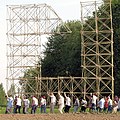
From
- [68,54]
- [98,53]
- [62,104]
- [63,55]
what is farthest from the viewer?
[63,55]

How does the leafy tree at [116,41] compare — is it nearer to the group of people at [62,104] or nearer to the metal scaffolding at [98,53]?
the metal scaffolding at [98,53]

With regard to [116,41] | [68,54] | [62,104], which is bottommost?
[62,104]

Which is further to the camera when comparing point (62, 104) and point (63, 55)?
point (63, 55)

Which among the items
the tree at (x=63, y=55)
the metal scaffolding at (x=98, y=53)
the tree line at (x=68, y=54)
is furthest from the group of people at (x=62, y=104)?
the tree at (x=63, y=55)

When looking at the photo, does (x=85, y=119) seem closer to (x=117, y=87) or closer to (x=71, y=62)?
(x=117, y=87)

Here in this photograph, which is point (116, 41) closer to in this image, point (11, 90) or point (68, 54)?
point (68, 54)

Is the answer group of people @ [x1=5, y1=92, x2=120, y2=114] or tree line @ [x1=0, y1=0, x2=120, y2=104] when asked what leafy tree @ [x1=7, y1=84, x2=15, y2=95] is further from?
group of people @ [x1=5, y1=92, x2=120, y2=114]

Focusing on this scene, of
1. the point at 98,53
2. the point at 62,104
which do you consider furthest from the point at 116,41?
the point at 62,104

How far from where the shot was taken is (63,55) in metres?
80.8

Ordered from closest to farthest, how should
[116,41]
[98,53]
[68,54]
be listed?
[98,53]
[116,41]
[68,54]

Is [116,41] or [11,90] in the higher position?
[116,41]

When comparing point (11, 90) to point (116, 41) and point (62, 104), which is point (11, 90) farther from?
point (62, 104)

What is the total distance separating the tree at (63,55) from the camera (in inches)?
2884

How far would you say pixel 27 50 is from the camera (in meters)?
57.0
